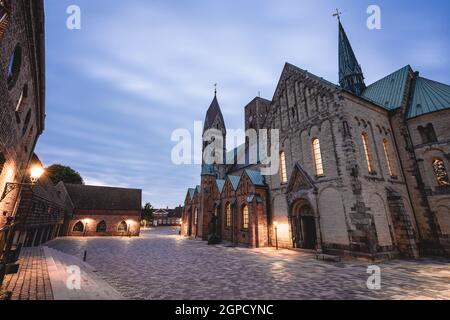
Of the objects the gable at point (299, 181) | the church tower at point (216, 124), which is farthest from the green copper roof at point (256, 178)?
the church tower at point (216, 124)

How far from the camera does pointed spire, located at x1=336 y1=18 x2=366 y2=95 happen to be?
88.6 ft

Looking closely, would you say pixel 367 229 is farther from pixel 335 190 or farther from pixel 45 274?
pixel 45 274

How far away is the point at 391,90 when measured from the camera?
2138 centimetres

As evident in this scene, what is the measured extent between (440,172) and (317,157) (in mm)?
9620

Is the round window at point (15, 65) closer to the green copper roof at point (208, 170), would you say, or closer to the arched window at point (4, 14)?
the arched window at point (4, 14)

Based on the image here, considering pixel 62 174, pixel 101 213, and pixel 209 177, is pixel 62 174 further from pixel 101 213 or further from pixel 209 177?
pixel 209 177

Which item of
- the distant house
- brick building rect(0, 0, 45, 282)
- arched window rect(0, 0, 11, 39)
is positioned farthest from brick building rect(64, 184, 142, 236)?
the distant house

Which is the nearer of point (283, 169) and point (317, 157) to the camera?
point (317, 157)

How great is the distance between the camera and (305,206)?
18.7m

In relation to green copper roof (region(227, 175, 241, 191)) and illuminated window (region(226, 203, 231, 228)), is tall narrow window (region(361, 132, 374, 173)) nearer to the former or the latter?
green copper roof (region(227, 175, 241, 191))

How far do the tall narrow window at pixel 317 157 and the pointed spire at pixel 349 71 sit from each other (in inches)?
536

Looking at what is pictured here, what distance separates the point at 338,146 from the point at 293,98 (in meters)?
7.80

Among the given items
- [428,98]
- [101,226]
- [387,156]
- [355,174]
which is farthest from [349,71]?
[101,226]

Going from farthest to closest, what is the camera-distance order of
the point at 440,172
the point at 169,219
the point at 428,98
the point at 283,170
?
the point at 169,219
the point at 283,170
the point at 428,98
the point at 440,172
